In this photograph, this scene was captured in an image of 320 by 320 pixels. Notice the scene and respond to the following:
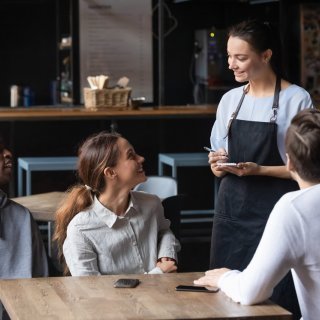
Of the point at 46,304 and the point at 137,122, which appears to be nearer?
the point at 46,304

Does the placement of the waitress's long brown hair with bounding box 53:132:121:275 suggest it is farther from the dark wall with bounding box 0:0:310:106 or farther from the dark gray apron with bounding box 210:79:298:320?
the dark wall with bounding box 0:0:310:106

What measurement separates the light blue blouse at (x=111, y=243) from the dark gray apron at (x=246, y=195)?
0.37 m

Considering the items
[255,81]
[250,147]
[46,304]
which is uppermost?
[255,81]

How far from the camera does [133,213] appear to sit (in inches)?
133

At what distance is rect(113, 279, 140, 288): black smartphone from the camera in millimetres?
2773

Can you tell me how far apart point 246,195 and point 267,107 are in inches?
14.2

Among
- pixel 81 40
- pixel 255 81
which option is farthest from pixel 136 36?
pixel 255 81

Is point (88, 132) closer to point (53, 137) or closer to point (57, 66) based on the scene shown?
point (53, 137)

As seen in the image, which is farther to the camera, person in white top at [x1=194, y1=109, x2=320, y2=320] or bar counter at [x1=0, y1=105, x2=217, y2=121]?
bar counter at [x1=0, y1=105, x2=217, y2=121]

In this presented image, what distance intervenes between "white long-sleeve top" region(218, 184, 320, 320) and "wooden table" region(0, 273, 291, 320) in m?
0.08

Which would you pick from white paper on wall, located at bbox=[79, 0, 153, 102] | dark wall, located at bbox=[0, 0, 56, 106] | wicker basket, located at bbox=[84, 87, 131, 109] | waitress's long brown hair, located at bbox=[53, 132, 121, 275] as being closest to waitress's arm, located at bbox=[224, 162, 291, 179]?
waitress's long brown hair, located at bbox=[53, 132, 121, 275]

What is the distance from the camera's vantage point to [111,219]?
3.30 meters

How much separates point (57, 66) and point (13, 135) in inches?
106

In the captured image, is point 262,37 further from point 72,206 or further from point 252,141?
point 72,206
